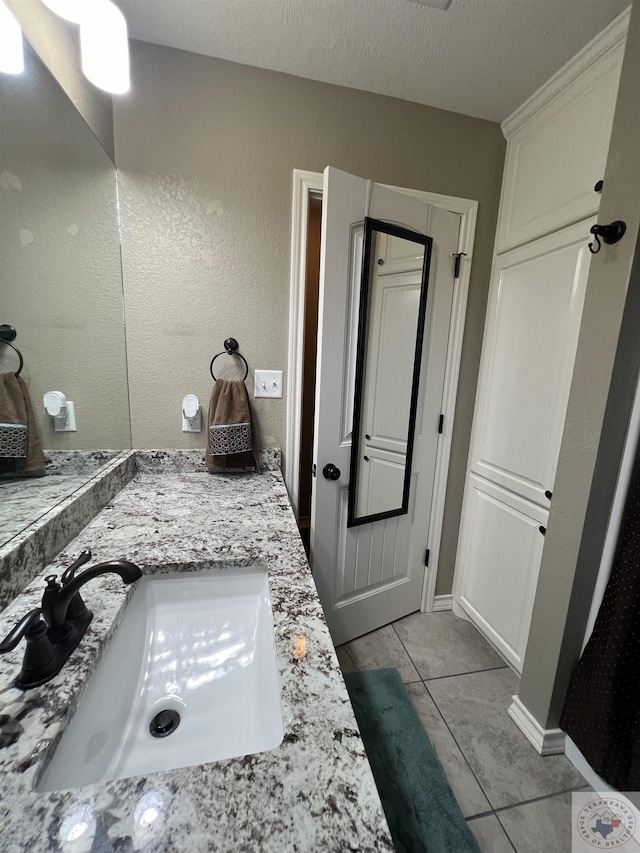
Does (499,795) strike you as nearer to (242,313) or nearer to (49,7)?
(242,313)

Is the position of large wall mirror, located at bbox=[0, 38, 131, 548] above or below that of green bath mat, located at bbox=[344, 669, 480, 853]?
above

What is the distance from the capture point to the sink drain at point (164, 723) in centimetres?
62

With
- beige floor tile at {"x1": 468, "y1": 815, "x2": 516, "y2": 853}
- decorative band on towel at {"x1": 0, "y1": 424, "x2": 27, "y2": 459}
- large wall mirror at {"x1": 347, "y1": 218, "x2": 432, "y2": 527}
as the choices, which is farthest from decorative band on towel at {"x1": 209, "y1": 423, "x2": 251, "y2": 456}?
beige floor tile at {"x1": 468, "y1": 815, "x2": 516, "y2": 853}

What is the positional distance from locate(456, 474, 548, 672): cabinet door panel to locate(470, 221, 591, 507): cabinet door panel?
95mm

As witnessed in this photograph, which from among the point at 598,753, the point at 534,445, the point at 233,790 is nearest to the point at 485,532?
the point at 534,445

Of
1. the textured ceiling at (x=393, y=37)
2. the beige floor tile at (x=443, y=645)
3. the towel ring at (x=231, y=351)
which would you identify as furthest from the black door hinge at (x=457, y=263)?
the beige floor tile at (x=443, y=645)

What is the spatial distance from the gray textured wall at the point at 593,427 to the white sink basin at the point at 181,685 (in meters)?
0.96

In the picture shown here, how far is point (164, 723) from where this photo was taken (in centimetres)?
62

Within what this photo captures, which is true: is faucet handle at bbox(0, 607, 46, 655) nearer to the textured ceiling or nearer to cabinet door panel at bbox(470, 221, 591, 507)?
cabinet door panel at bbox(470, 221, 591, 507)

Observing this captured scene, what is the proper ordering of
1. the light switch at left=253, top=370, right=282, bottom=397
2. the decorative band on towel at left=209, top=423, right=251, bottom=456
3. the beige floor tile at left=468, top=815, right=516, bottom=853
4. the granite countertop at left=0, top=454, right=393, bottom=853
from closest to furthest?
the granite countertop at left=0, top=454, right=393, bottom=853, the beige floor tile at left=468, top=815, right=516, bottom=853, the decorative band on towel at left=209, top=423, right=251, bottom=456, the light switch at left=253, top=370, right=282, bottom=397

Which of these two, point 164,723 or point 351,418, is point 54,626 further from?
point 351,418

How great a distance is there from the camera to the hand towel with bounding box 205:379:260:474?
1.37m

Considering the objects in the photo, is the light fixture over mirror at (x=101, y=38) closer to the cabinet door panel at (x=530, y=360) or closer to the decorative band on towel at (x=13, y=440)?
the decorative band on towel at (x=13, y=440)

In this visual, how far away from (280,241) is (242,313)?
0.33m
